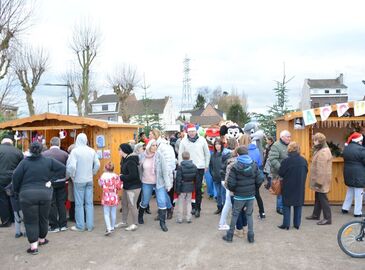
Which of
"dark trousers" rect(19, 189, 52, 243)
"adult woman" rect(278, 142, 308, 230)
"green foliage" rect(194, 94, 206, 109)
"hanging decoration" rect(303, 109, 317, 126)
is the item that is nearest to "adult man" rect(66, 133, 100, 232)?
"dark trousers" rect(19, 189, 52, 243)

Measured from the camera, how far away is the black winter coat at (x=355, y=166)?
7457mm

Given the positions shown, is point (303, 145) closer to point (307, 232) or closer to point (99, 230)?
point (307, 232)

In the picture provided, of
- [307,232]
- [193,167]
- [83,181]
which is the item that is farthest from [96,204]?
[307,232]

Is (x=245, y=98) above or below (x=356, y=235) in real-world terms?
above

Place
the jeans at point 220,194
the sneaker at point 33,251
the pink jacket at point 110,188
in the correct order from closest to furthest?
the sneaker at point 33,251
the pink jacket at point 110,188
the jeans at point 220,194

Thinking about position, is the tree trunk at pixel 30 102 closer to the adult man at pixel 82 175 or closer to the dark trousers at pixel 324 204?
the adult man at pixel 82 175

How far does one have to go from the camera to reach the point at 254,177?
6.03 meters

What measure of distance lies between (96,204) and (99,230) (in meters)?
2.54

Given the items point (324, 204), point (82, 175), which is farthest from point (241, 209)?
point (82, 175)

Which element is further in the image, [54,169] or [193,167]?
[193,167]

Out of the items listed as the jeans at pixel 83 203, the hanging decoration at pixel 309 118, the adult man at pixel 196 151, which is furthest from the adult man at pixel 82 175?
the hanging decoration at pixel 309 118

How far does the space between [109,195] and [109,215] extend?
492 mm

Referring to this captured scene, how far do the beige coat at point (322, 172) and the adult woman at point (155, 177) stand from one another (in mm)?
2987

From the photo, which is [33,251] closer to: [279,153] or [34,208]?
[34,208]
